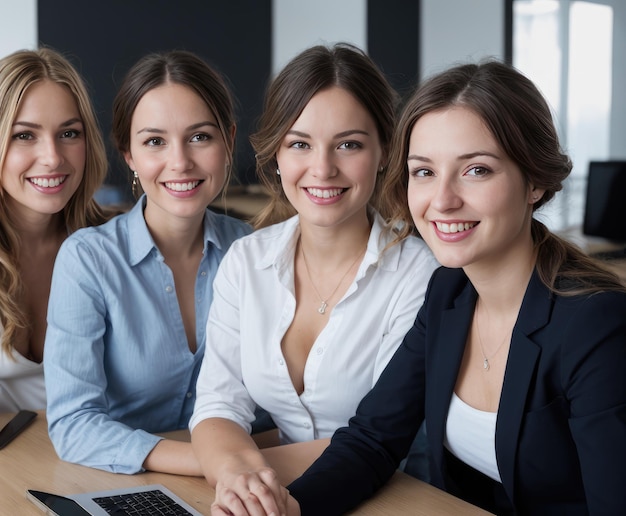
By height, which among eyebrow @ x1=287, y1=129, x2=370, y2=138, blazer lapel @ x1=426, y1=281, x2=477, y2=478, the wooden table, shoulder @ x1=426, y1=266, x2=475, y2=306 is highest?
eyebrow @ x1=287, y1=129, x2=370, y2=138

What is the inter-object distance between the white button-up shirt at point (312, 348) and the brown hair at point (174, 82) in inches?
16.0

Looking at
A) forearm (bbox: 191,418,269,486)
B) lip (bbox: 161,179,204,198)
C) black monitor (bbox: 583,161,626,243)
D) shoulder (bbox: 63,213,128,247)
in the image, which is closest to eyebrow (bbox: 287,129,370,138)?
lip (bbox: 161,179,204,198)

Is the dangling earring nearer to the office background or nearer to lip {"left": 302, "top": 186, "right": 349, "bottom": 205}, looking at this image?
lip {"left": 302, "top": 186, "right": 349, "bottom": 205}

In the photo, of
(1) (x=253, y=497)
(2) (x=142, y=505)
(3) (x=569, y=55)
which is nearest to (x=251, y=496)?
(1) (x=253, y=497)

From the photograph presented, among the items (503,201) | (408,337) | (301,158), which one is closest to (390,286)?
(408,337)

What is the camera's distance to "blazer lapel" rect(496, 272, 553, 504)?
4.68 ft

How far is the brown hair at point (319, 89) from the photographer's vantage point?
1.85 m

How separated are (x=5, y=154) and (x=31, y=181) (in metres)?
0.10

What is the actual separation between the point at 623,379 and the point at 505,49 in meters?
5.08

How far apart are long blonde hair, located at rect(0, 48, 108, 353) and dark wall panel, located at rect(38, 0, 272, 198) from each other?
5.23 ft

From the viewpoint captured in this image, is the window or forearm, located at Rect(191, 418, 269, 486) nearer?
forearm, located at Rect(191, 418, 269, 486)

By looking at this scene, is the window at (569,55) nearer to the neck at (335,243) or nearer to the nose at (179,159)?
the neck at (335,243)

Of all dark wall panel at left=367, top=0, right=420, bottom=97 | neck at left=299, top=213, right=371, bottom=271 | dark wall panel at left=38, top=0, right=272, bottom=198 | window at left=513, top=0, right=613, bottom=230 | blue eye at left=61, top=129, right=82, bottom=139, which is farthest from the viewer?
window at left=513, top=0, right=613, bottom=230

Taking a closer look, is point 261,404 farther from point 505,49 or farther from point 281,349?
point 505,49
